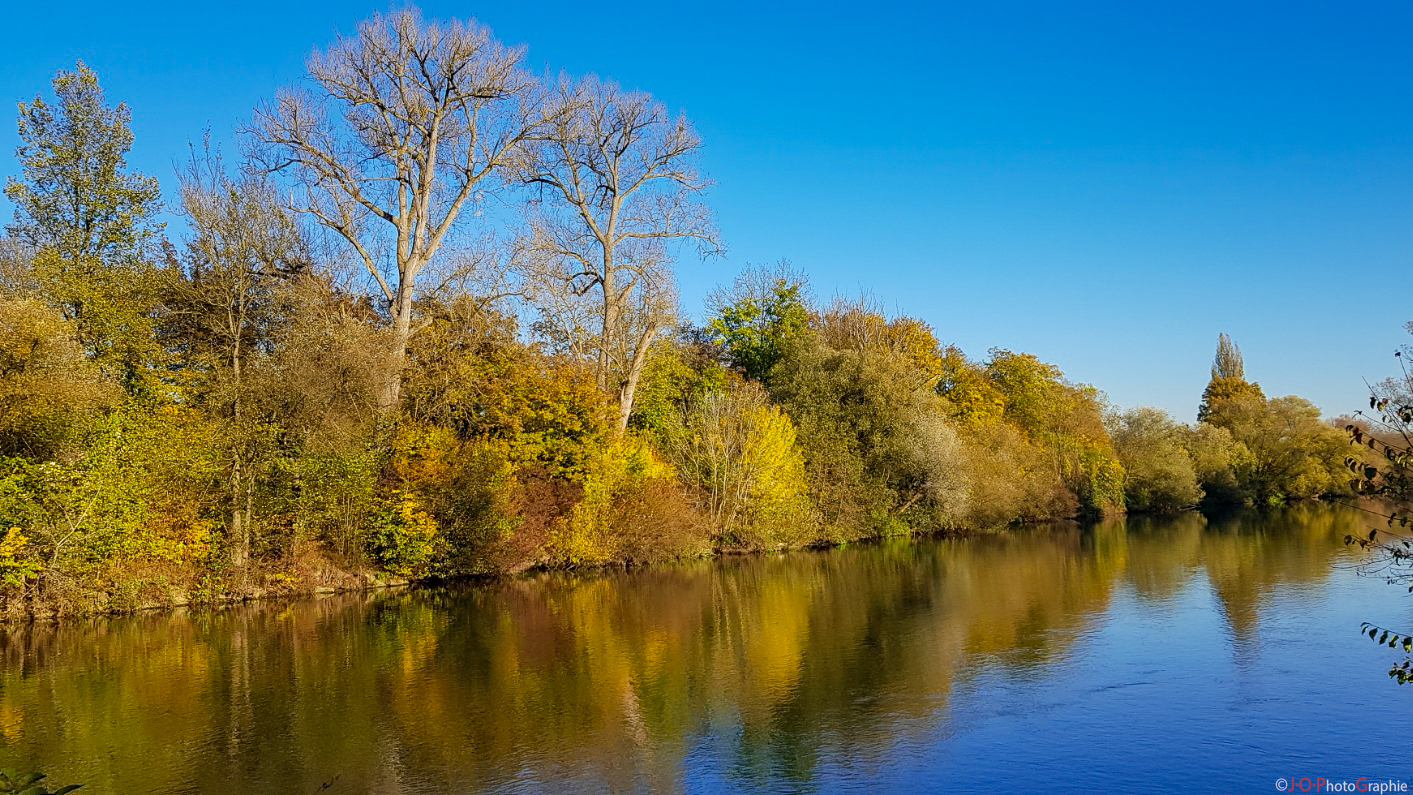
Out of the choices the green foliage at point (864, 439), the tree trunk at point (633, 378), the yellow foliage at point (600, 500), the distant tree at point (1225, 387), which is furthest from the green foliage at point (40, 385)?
the distant tree at point (1225, 387)

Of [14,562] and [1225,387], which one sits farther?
[1225,387]

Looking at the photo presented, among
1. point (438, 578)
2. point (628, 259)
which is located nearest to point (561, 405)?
point (438, 578)

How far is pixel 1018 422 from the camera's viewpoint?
185ft

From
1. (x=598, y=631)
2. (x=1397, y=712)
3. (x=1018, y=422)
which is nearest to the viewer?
(x=1397, y=712)

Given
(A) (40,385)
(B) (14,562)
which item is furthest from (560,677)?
(A) (40,385)

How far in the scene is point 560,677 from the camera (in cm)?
1535

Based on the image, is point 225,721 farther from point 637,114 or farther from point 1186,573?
point 637,114

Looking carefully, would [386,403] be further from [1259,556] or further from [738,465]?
[1259,556]

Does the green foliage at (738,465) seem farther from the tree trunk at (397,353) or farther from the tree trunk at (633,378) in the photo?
the tree trunk at (397,353)

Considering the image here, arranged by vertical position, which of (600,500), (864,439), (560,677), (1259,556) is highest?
(864,439)

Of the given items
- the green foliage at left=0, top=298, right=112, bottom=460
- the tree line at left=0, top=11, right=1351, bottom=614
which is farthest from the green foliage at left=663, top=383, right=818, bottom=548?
the green foliage at left=0, top=298, right=112, bottom=460

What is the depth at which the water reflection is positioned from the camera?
429 inches

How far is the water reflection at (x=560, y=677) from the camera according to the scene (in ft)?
35.7

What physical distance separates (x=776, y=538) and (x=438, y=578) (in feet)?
45.2
